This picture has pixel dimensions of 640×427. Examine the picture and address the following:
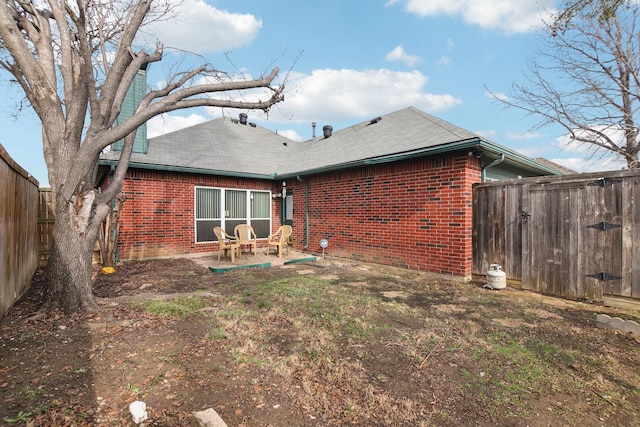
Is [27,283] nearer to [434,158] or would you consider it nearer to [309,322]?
[309,322]

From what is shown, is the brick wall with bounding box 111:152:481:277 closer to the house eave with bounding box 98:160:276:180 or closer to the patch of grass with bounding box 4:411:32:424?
the house eave with bounding box 98:160:276:180

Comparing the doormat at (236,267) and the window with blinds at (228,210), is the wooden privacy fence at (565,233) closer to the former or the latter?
the doormat at (236,267)

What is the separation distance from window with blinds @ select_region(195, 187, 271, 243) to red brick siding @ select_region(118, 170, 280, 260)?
0.80ft

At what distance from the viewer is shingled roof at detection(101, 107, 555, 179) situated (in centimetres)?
745

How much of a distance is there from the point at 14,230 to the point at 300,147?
11.5 metres

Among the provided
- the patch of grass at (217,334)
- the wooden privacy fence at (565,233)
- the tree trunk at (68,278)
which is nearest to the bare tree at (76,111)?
the tree trunk at (68,278)

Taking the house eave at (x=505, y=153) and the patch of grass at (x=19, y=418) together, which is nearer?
the patch of grass at (x=19, y=418)

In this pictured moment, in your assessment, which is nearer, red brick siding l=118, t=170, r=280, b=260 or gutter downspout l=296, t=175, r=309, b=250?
red brick siding l=118, t=170, r=280, b=260

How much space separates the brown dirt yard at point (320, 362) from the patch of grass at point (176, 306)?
3cm

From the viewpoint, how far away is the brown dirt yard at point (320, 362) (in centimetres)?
219

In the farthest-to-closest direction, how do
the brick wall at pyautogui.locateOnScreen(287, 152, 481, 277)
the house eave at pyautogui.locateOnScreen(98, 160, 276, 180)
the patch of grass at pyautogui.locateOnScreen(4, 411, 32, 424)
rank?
the house eave at pyautogui.locateOnScreen(98, 160, 276, 180) → the brick wall at pyautogui.locateOnScreen(287, 152, 481, 277) → the patch of grass at pyautogui.locateOnScreen(4, 411, 32, 424)

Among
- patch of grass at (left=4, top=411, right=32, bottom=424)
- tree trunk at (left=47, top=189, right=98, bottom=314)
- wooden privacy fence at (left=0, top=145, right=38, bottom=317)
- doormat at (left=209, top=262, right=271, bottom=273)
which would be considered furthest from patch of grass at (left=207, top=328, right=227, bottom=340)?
doormat at (left=209, top=262, right=271, bottom=273)

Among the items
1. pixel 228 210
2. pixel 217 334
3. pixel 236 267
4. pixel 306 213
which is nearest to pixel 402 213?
pixel 306 213

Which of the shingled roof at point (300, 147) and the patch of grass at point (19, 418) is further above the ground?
the shingled roof at point (300, 147)
